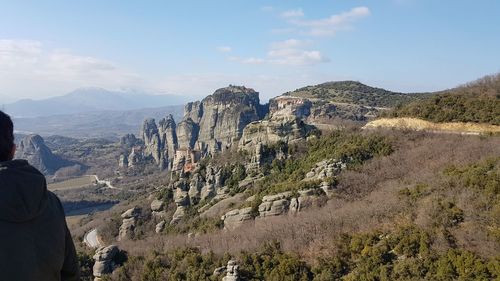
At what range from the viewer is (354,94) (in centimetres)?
8244

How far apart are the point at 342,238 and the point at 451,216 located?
14.7ft

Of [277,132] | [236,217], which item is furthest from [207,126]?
[236,217]

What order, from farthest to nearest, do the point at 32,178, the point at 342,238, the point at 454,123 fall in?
the point at 454,123 < the point at 342,238 < the point at 32,178

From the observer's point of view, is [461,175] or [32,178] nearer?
[32,178]

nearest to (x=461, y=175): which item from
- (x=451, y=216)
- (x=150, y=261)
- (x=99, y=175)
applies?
(x=451, y=216)

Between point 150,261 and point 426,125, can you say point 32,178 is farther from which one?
point 426,125

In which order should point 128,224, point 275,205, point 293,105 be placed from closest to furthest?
point 275,205 → point 128,224 → point 293,105

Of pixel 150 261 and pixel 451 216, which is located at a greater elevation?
pixel 451 216

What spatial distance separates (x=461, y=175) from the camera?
22.2 metres

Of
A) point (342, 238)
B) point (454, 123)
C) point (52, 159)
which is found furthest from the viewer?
point (52, 159)

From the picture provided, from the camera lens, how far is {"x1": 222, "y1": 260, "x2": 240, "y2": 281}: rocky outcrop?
1889 centimetres

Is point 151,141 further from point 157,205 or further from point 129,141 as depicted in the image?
point 157,205

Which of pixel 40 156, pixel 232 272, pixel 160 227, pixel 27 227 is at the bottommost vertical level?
pixel 160 227

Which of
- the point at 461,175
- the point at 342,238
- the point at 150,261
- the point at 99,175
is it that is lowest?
the point at 99,175
